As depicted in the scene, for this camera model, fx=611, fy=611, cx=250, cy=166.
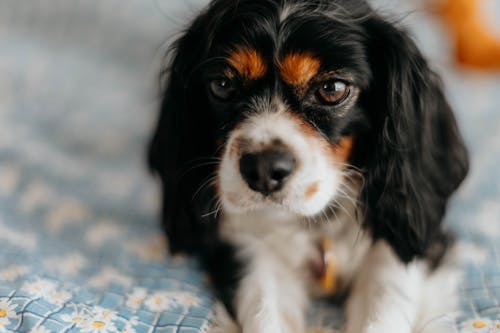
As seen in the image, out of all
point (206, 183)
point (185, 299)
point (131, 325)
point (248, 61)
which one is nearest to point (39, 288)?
point (131, 325)

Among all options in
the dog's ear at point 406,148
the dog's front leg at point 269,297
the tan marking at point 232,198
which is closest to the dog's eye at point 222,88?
the tan marking at point 232,198

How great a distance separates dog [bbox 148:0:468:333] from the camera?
5.14 feet

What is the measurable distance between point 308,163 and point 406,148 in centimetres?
35

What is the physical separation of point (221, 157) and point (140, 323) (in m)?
0.48

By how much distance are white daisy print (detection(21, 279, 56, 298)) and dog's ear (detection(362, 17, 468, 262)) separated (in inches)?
36.2

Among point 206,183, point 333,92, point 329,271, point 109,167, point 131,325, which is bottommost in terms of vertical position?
point 109,167

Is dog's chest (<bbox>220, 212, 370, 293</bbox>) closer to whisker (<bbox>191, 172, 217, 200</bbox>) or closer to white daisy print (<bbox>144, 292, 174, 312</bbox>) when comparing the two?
whisker (<bbox>191, 172, 217, 200</bbox>)

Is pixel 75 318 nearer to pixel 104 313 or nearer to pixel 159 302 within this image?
pixel 104 313

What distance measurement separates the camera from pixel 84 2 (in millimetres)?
3373

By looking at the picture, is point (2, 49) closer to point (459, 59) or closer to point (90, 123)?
point (90, 123)

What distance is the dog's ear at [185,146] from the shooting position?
1.78 meters

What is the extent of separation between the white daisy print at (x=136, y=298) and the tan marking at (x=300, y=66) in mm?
717

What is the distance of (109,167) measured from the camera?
8.59ft

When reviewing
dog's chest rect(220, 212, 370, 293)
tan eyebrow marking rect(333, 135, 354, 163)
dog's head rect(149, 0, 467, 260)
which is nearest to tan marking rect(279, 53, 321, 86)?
dog's head rect(149, 0, 467, 260)
